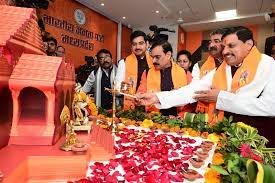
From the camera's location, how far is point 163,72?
3406 millimetres

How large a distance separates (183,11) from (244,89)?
7798mm

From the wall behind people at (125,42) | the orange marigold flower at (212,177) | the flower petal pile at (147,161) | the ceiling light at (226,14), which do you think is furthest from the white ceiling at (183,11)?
the orange marigold flower at (212,177)

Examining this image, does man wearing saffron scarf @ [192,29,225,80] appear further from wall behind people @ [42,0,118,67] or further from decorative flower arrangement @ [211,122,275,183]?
wall behind people @ [42,0,118,67]

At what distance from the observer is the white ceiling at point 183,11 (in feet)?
27.9

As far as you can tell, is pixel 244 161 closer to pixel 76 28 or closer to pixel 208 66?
pixel 208 66

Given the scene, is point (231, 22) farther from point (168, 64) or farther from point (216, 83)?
point (216, 83)

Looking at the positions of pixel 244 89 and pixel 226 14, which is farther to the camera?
pixel 226 14

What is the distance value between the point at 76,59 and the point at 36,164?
716 cm

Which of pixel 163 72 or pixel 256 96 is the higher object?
pixel 163 72

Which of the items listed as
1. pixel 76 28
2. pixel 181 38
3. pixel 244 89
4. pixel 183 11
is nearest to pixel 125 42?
Answer: pixel 181 38

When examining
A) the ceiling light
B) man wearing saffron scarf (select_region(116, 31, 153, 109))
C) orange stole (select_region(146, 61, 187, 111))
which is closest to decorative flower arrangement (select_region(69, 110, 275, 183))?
orange stole (select_region(146, 61, 187, 111))

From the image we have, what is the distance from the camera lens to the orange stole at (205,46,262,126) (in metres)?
2.30

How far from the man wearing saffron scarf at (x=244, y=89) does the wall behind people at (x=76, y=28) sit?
16.8 ft

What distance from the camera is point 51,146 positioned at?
3.74ft
